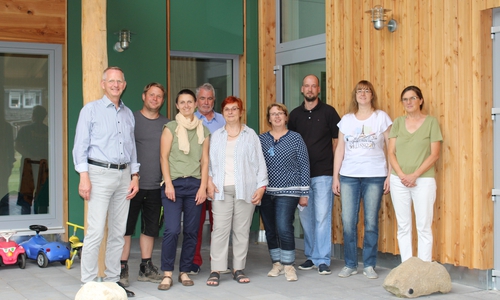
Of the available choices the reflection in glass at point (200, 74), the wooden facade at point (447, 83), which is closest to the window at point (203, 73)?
the reflection in glass at point (200, 74)

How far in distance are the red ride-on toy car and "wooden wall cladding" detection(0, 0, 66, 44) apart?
6.94 ft

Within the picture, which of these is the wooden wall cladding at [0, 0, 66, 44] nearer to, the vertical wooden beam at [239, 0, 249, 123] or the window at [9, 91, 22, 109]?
the window at [9, 91, 22, 109]

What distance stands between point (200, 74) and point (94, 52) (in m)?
2.62

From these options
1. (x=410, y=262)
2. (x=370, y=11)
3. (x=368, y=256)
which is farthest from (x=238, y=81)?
(x=410, y=262)

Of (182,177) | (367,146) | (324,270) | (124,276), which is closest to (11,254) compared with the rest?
(124,276)

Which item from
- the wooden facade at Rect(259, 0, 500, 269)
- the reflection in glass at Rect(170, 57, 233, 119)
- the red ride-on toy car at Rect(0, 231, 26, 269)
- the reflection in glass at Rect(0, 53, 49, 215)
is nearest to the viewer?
the wooden facade at Rect(259, 0, 500, 269)

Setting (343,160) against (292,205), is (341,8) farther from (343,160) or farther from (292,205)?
(292,205)

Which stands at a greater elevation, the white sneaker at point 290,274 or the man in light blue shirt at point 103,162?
the man in light blue shirt at point 103,162

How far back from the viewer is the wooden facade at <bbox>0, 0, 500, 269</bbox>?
17.7 ft

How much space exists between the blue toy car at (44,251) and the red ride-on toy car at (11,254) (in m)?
0.13

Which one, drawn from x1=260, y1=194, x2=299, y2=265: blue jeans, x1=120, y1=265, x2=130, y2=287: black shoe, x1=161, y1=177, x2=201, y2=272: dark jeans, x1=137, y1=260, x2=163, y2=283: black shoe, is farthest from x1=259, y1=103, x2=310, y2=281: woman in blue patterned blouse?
x1=120, y1=265, x2=130, y2=287: black shoe

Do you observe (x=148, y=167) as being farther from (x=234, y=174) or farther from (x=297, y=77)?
(x=297, y=77)

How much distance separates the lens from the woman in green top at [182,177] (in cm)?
545

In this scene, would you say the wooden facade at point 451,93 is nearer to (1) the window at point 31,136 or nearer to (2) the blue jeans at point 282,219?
(2) the blue jeans at point 282,219
